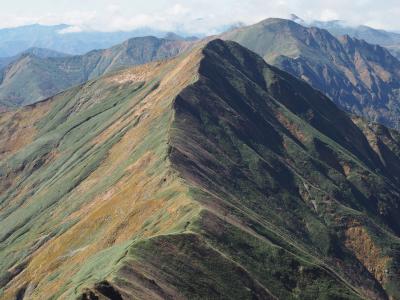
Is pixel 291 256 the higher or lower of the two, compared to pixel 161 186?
lower

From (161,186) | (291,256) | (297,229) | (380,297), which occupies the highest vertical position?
(161,186)

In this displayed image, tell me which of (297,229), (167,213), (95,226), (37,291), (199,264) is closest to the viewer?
(199,264)

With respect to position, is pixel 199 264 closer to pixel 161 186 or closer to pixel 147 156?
pixel 161 186

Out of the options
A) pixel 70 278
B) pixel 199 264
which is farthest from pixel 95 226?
pixel 199 264

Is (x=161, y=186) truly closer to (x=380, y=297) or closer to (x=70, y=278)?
(x=70, y=278)

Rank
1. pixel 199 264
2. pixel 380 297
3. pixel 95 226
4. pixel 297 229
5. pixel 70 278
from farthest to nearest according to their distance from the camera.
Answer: pixel 297 229, pixel 380 297, pixel 95 226, pixel 70 278, pixel 199 264

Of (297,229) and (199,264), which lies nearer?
(199,264)

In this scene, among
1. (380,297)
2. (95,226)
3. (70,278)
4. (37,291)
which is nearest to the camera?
(70,278)

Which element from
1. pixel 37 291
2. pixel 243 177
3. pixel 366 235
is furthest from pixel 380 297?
pixel 37 291

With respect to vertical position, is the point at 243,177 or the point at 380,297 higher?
the point at 243,177
